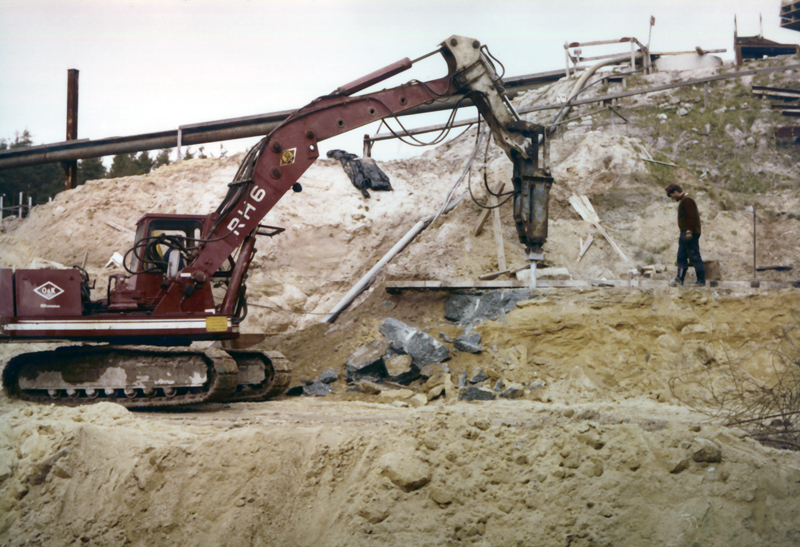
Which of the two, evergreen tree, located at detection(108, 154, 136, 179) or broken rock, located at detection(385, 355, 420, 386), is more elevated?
evergreen tree, located at detection(108, 154, 136, 179)

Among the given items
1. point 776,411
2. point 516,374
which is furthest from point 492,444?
point 516,374

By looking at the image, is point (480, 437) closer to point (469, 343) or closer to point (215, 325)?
point (469, 343)

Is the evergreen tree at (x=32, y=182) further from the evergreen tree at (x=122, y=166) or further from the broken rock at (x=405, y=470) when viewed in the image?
the broken rock at (x=405, y=470)

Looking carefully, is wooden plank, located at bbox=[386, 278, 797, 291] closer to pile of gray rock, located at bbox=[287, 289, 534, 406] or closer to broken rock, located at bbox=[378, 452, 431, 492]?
pile of gray rock, located at bbox=[287, 289, 534, 406]

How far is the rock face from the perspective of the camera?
9.78 metres

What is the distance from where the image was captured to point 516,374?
9.33 metres

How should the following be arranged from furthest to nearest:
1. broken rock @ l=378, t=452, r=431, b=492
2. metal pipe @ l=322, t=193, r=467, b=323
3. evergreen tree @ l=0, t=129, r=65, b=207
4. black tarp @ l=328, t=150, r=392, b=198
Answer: evergreen tree @ l=0, t=129, r=65, b=207 < black tarp @ l=328, t=150, r=392, b=198 < metal pipe @ l=322, t=193, r=467, b=323 < broken rock @ l=378, t=452, r=431, b=492

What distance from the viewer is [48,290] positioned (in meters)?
8.93

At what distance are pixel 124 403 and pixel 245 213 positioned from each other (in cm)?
315

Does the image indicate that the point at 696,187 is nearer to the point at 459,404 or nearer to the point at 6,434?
the point at 459,404

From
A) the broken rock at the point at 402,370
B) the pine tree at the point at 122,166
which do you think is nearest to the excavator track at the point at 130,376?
the broken rock at the point at 402,370

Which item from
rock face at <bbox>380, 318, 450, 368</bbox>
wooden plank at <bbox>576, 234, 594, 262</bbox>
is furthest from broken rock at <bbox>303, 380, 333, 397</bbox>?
wooden plank at <bbox>576, 234, 594, 262</bbox>

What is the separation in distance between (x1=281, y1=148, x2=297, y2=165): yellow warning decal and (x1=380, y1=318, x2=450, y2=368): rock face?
3.06 metres

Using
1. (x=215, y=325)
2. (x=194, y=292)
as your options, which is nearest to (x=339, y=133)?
(x=194, y=292)
